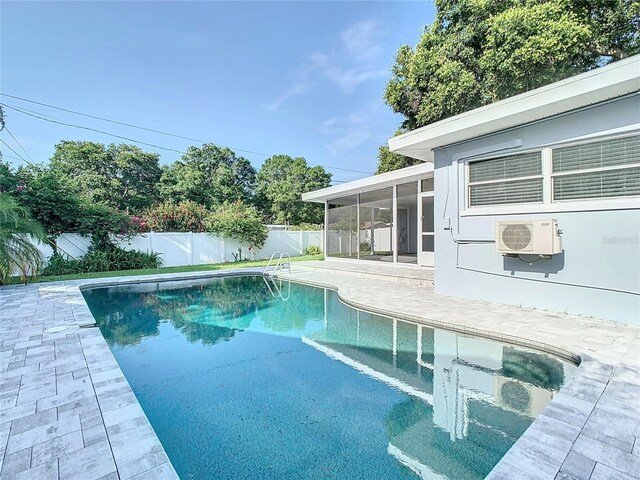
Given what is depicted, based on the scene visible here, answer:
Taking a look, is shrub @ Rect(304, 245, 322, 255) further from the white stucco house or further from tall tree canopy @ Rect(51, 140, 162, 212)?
tall tree canopy @ Rect(51, 140, 162, 212)

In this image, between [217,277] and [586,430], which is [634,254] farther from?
[217,277]

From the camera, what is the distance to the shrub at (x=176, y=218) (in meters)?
14.2

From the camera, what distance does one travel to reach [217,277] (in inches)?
461

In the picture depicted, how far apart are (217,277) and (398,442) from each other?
10.2m

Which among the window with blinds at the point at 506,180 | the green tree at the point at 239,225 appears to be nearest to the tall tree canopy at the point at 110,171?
the green tree at the point at 239,225

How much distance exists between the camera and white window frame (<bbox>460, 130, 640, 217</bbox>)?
4723 mm

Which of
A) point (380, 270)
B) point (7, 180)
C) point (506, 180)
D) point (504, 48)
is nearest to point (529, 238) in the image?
point (506, 180)

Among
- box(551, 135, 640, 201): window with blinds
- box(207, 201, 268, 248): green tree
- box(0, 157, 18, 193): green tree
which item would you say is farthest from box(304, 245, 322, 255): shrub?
box(551, 135, 640, 201): window with blinds

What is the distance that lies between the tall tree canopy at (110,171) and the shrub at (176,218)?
353 inches

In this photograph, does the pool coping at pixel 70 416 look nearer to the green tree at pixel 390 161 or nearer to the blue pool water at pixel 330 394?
the blue pool water at pixel 330 394

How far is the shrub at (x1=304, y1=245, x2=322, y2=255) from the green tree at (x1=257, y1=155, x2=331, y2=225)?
20.0ft

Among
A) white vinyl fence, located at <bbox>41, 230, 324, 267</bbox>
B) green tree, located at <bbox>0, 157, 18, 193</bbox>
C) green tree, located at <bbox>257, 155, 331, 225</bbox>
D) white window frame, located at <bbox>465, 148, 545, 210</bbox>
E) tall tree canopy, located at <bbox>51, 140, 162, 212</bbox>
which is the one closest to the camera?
white window frame, located at <bbox>465, 148, 545, 210</bbox>

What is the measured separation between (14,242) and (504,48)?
16.3 metres

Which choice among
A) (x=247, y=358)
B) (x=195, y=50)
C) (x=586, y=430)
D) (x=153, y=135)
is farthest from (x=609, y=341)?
(x=153, y=135)
